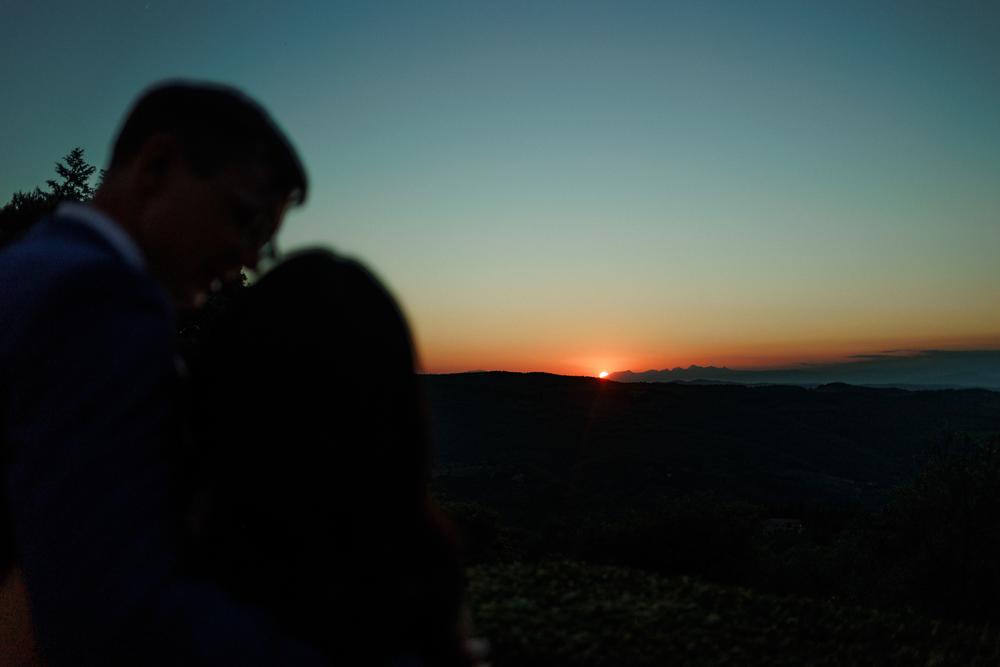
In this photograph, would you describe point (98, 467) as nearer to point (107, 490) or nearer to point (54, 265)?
point (107, 490)

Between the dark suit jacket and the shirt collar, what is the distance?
99 millimetres

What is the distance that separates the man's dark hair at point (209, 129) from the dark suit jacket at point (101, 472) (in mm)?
325

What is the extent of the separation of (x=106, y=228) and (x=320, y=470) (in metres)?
0.57

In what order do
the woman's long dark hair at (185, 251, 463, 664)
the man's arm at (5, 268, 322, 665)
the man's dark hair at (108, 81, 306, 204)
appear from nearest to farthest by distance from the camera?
the man's arm at (5, 268, 322, 665), the woman's long dark hair at (185, 251, 463, 664), the man's dark hair at (108, 81, 306, 204)

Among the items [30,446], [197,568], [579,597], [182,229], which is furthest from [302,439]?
[579,597]

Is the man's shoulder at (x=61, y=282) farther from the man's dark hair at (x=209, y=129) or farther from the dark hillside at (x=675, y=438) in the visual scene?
the dark hillside at (x=675, y=438)

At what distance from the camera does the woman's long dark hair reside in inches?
40.2

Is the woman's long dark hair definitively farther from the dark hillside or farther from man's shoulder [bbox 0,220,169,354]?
the dark hillside

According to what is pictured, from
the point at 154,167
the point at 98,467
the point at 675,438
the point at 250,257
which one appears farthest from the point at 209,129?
the point at 675,438

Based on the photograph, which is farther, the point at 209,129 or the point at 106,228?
the point at 209,129

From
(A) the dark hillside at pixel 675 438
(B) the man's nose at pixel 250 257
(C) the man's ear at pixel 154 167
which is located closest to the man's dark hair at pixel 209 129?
(C) the man's ear at pixel 154 167

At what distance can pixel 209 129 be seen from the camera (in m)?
1.21

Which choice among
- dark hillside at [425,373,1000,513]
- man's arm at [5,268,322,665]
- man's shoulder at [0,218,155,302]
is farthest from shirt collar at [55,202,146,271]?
dark hillside at [425,373,1000,513]

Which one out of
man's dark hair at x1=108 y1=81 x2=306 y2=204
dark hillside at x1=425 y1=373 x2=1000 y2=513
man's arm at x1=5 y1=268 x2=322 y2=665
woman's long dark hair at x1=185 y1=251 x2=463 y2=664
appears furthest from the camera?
dark hillside at x1=425 y1=373 x2=1000 y2=513
